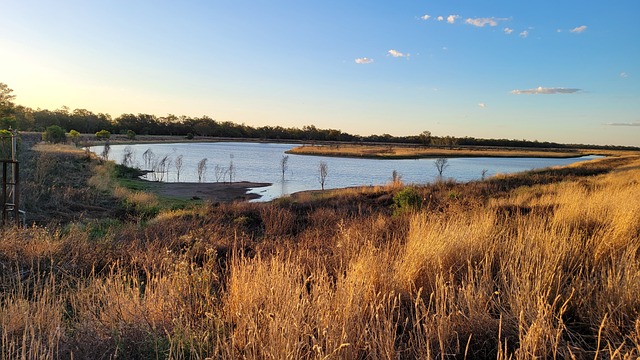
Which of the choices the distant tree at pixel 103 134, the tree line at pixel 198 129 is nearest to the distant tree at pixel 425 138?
the tree line at pixel 198 129

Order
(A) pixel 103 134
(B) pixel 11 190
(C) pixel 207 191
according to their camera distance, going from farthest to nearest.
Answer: (A) pixel 103 134 → (C) pixel 207 191 → (B) pixel 11 190

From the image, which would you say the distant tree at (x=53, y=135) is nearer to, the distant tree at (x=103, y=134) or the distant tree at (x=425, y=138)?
the distant tree at (x=103, y=134)

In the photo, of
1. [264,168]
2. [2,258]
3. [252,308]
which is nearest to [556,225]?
[252,308]

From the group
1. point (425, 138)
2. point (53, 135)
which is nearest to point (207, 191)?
point (53, 135)

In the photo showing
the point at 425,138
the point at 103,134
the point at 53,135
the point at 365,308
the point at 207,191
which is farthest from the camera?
the point at 425,138

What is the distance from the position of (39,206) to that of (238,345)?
18.0 meters

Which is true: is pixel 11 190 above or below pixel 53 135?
below

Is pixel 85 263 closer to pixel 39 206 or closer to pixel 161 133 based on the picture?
pixel 39 206

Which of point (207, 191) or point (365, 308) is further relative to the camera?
point (207, 191)

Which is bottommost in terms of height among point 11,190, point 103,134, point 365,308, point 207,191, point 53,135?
point 207,191

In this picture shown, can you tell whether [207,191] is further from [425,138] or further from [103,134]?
[425,138]

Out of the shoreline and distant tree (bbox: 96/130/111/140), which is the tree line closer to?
distant tree (bbox: 96/130/111/140)

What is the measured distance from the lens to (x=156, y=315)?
11.5 feet

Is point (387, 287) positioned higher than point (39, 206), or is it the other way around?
point (387, 287)
